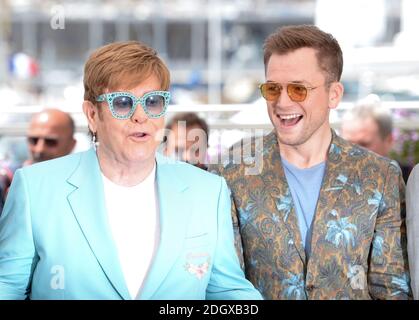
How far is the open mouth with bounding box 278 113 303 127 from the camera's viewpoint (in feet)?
9.18

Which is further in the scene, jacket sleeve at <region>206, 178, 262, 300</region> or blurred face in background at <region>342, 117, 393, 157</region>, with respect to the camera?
blurred face in background at <region>342, 117, 393, 157</region>

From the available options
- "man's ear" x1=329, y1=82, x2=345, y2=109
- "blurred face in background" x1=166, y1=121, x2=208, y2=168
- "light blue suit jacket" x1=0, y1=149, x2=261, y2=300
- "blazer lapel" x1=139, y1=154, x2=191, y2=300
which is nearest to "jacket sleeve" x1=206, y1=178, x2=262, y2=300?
"light blue suit jacket" x1=0, y1=149, x2=261, y2=300

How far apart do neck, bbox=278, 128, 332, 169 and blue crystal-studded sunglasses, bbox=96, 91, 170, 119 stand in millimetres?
671

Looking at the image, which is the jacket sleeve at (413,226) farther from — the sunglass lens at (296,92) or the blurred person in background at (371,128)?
the blurred person in background at (371,128)

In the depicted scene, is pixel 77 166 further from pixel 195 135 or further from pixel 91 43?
pixel 91 43

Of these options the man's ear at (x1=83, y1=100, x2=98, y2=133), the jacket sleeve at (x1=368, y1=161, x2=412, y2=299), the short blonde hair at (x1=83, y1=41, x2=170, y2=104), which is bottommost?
the jacket sleeve at (x1=368, y1=161, x2=412, y2=299)

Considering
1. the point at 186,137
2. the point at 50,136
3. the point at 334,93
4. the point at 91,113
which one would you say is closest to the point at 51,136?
the point at 50,136

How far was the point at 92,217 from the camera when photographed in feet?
7.64

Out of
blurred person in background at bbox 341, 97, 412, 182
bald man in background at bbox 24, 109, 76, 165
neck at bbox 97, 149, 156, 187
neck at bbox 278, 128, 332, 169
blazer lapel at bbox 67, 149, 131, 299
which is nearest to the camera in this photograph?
blazer lapel at bbox 67, 149, 131, 299

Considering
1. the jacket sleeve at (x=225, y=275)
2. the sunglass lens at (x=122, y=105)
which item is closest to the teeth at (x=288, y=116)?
the jacket sleeve at (x=225, y=275)

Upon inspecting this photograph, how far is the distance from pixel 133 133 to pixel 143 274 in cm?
38

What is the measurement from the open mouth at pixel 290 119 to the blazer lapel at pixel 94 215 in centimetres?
67

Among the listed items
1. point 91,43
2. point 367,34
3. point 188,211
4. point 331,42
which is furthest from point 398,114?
point 91,43

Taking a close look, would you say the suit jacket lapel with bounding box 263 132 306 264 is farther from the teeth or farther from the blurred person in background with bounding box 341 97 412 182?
the blurred person in background with bounding box 341 97 412 182
